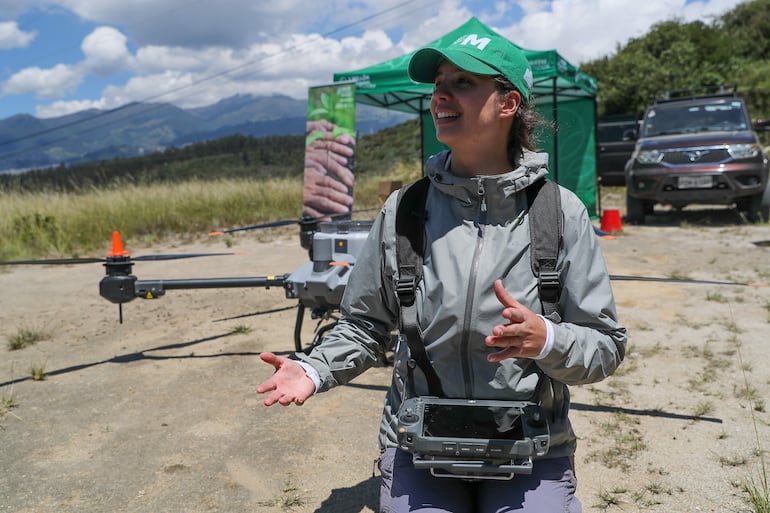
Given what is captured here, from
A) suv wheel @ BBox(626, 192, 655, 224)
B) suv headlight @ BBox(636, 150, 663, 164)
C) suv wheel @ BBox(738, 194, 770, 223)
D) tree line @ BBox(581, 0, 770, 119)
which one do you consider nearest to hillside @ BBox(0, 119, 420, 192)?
tree line @ BBox(581, 0, 770, 119)

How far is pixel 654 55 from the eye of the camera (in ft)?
93.7

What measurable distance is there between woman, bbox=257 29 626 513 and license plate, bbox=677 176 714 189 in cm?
898

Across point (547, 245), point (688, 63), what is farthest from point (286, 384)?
point (688, 63)

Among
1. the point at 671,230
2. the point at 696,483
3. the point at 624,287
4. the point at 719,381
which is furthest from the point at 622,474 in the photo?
the point at 671,230

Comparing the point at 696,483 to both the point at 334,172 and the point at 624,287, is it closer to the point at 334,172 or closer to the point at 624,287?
the point at 624,287

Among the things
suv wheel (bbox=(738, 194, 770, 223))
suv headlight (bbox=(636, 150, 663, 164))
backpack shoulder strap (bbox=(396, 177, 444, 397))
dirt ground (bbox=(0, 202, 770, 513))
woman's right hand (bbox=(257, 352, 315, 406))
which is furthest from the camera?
suv headlight (bbox=(636, 150, 663, 164))

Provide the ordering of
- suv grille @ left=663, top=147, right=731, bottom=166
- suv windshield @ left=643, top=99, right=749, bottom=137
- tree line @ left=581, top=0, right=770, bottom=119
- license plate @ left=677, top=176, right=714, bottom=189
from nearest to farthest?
license plate @ left=677, top=176, right=714, bottom=189, suv grille @ left=663, top=147, right=731, bottom=166, suv windshield @ left=643, top=99, right=749, bottom=137, tree line @ left=581, top=0, right=770, bottom=119

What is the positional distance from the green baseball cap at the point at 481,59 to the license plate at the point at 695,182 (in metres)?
9.04

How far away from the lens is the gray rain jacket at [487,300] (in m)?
1.75

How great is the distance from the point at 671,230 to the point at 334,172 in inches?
244

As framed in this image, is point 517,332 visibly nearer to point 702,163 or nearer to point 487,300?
point 487,300

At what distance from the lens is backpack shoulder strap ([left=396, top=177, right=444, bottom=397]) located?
182 centimetres

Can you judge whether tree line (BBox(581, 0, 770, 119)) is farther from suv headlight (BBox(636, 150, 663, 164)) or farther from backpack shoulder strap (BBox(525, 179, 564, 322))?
backpack shoulder strap (BBox(525, 179, 564, 322))

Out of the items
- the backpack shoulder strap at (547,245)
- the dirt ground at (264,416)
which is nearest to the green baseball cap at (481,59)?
the backpack shoulder strap at (547,245)
